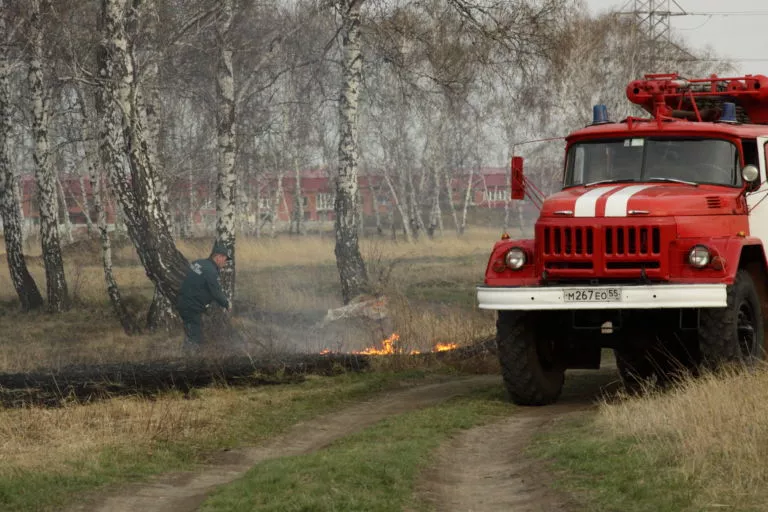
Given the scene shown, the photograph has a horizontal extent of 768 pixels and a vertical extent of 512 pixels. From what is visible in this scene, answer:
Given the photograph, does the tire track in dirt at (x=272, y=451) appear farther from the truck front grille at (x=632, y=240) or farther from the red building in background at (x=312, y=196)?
the red building in background at (x=312, y=196)

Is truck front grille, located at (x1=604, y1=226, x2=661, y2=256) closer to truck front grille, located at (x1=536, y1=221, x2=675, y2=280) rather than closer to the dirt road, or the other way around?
truck front grille, located at (x1=536, y1=221, x2=675, y2=280)

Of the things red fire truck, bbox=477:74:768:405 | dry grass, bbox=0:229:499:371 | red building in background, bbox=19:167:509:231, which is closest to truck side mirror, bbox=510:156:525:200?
red fire truck, bbox=477:74:768:405

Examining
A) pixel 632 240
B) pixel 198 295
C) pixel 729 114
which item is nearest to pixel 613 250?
pixel 632 240

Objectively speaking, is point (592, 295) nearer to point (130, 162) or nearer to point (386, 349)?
point (386, 349)

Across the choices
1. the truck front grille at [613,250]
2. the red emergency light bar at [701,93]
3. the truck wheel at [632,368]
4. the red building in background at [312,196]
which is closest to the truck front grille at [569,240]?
the truck front grille at [613,250]

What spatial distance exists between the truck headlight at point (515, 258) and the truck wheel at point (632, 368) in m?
1.95

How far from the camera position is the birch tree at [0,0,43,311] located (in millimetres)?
27219

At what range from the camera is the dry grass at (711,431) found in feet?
24.7

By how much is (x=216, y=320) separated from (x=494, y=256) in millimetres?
10007

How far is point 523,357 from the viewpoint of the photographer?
12.0m

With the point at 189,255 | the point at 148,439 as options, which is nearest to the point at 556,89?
the point at 189,255

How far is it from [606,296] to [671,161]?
1955mm

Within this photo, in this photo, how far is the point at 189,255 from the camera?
130 feet

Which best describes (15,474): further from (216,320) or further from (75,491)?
(216,320)
